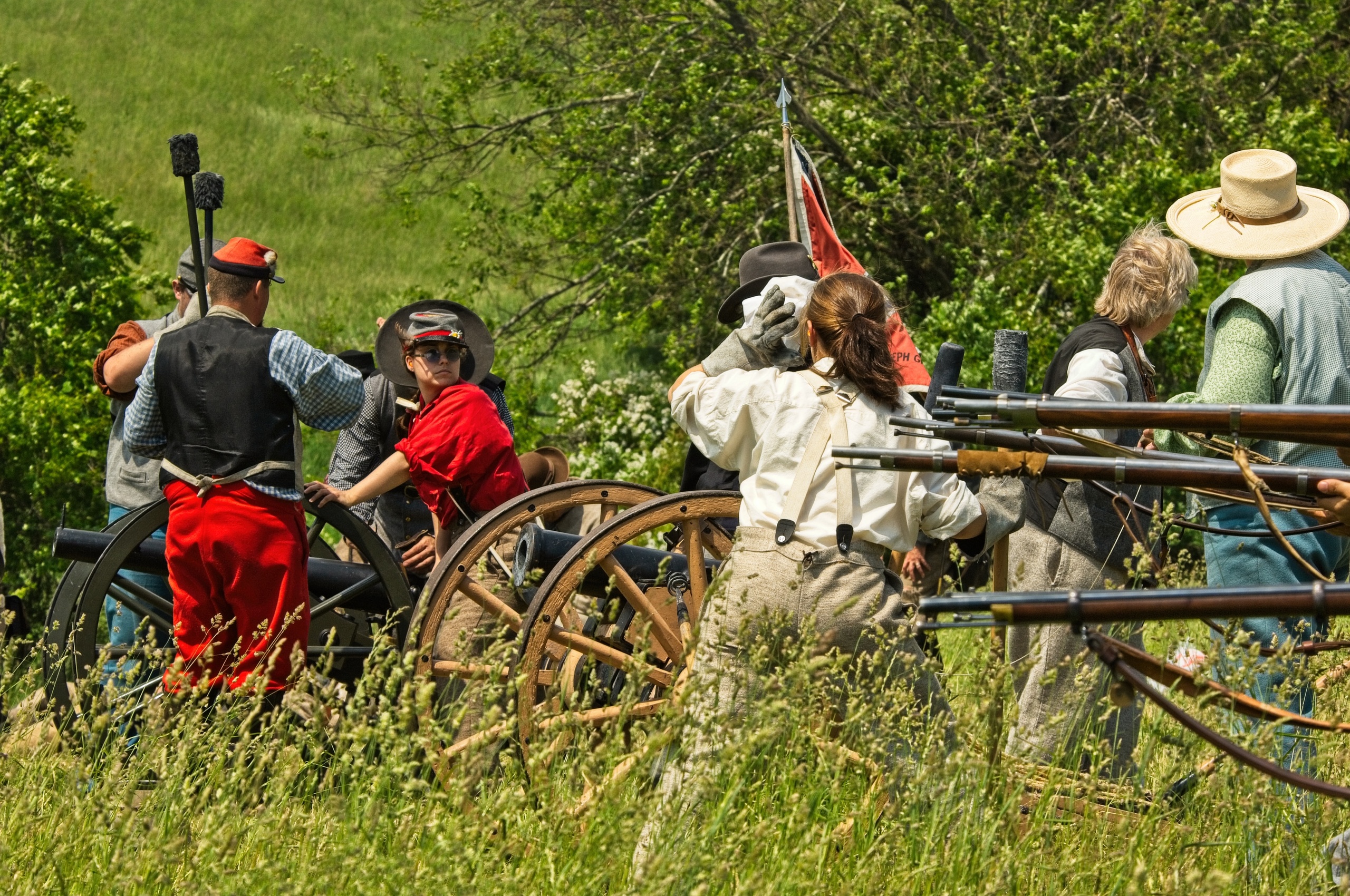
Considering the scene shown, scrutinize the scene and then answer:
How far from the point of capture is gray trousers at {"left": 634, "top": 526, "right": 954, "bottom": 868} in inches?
127

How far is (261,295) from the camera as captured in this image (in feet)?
14.8

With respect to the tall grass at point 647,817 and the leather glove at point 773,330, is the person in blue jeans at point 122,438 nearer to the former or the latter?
the tall grass at point 647,817

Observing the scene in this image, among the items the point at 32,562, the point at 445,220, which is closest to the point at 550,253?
the point at 32,562

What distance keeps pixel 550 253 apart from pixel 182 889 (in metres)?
10.8

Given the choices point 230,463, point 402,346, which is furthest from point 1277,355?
point 402,346

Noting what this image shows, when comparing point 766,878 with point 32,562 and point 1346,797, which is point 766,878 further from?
point 32,562

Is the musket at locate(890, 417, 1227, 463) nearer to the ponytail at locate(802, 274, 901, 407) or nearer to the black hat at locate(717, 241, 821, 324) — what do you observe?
the ponytail at locate(802, 274, 901, 407)

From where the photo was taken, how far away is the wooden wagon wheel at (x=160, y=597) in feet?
14.2

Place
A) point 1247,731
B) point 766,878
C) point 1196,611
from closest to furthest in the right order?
point 1196,611 < point 766,878 < point 1247,731

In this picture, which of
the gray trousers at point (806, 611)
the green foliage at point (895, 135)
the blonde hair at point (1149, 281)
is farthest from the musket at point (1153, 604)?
the green foliage at point (895, 135)

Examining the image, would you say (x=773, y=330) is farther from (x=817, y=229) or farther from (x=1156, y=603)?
(x=817, y=229)

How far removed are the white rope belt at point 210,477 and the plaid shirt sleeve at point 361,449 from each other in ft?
4.54

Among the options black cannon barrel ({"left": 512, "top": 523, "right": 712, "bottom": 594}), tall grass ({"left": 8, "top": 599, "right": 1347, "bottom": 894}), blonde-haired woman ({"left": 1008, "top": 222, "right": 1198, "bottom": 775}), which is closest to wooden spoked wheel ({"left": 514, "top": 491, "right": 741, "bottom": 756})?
black cannon barrel ({"left": 512, "top": 523, "right": 712, "bottom": 594})

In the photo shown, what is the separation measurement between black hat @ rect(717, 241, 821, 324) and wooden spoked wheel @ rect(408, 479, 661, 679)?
1.03m
